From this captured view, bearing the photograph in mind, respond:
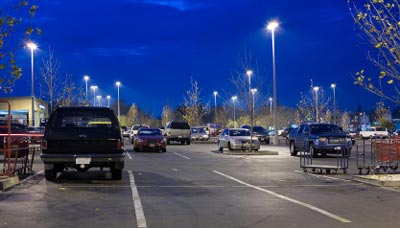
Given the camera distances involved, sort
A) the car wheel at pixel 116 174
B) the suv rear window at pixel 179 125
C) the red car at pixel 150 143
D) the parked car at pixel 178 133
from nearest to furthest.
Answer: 1. the car wheel at pixel 116 174
2. the red car at pixel 150 143
3. the parked car at pixel 178 133
4. the suv rear window at pixel 179 125

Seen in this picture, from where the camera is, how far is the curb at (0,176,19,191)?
1283cm

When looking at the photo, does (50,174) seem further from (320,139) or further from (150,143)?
(150,143)

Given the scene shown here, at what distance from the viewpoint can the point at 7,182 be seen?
43.5 ft

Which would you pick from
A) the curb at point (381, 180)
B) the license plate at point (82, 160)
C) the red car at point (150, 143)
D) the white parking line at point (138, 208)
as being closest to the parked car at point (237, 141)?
the red car at point (150, 143)

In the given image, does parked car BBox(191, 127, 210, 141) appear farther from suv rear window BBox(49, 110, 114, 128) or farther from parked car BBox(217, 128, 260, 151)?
suv rear window BBox(49, 110, 114, 128)

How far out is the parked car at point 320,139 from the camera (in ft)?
85.8

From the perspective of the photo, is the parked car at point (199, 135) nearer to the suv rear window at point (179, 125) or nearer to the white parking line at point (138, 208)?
the suv rear window at point (179, 125)

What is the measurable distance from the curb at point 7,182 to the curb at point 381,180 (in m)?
9.58

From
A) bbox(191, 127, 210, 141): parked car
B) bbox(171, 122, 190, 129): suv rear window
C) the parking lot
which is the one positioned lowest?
the parking lot

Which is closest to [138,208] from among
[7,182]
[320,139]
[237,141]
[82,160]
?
[82,160]

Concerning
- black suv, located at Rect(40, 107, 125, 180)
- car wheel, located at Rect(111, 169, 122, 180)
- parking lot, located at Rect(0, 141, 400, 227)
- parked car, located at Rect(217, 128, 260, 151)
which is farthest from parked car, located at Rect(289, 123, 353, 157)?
black suv, located at Rect(40, 107, 125, 180)

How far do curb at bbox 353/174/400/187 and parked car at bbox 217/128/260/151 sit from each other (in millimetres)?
15196

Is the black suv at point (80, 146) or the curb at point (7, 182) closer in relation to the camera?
the curb at point (7, 182)

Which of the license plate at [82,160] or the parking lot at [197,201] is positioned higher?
the license plate at [82,160]
